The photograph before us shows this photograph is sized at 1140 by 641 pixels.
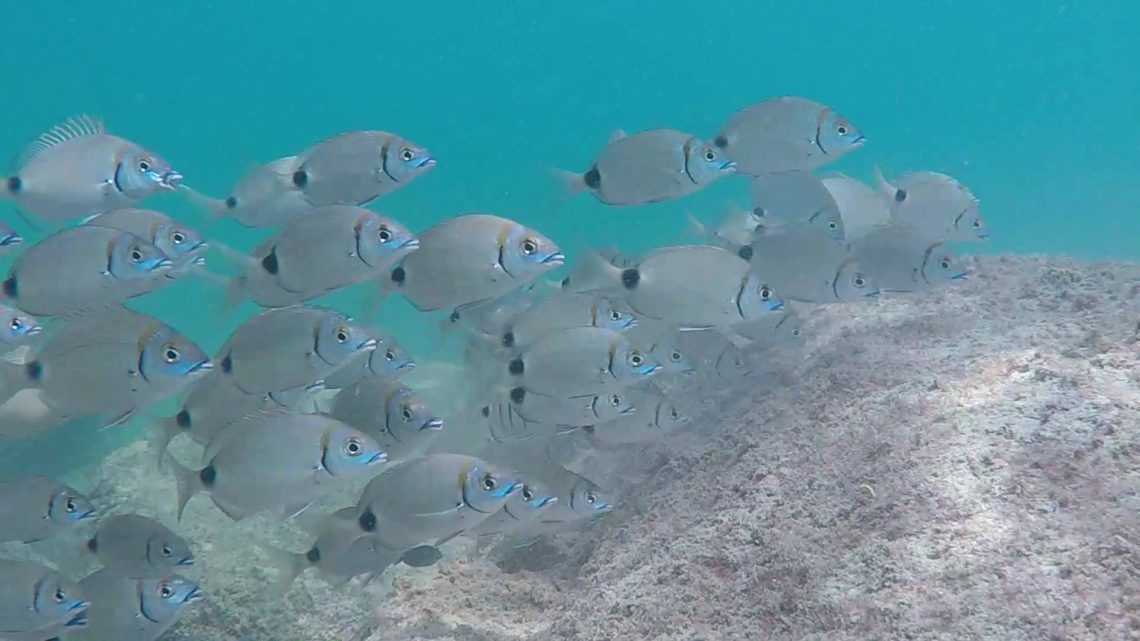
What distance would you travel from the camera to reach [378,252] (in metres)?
3.93

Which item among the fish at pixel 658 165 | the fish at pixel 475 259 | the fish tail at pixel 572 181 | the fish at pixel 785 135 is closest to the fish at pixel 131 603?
the fish at pixel 475 259

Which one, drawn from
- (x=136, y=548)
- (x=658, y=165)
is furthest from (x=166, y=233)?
(x=658, y=165)

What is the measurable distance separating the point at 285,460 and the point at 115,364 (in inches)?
39.6

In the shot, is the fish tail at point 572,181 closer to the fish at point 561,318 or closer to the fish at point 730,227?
the fish at point 561,318

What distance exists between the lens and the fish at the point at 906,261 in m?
5.12

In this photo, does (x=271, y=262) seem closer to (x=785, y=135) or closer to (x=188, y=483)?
(x=188, y=483)

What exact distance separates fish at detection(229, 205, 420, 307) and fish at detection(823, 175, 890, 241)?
3958mm

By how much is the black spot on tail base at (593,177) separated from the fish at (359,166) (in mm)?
1002

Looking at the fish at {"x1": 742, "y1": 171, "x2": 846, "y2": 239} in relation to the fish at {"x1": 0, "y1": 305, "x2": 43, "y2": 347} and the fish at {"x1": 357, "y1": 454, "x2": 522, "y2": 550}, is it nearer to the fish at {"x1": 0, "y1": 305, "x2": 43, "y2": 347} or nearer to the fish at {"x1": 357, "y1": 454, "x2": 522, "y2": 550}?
the fish at {"x1": 357, "y1": 454, "x2": 522, "y2": 550}

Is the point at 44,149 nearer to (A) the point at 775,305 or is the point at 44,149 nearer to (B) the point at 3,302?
(B) the point at 3,302

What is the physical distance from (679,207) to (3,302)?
38.3 meters

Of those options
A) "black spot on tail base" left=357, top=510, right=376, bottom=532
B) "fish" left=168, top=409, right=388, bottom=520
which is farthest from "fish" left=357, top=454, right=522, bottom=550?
"fish" left=168, top=409, right=388, bottom=520

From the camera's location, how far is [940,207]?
586cm

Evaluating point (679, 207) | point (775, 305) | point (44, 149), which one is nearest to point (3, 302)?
point (44, 149)
